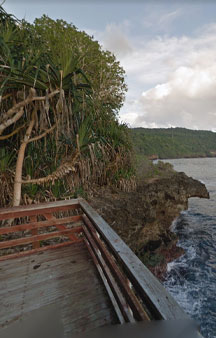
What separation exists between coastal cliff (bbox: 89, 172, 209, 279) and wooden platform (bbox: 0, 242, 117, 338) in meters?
2.59

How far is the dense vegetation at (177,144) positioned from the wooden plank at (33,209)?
4557cm

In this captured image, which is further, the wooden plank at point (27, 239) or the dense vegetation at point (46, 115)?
the dense vegetation at point (46, 115)

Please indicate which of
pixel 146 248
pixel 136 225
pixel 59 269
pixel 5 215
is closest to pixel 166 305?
pixel 59 269

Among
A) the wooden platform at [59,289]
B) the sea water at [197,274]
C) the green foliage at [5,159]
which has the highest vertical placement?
the green foliage at [5,159]

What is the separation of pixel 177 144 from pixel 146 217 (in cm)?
6771

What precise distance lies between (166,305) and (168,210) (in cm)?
702

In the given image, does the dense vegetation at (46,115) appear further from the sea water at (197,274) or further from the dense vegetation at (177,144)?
the dense vegetation at (177,144)

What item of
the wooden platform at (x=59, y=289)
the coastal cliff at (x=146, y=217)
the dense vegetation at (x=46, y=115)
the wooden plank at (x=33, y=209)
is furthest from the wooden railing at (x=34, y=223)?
the coastal cliff at (x=146, y=217)

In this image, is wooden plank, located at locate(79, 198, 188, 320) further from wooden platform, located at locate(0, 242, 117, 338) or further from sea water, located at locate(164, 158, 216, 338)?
sea water, located at locate(164, 158, 216, 338)

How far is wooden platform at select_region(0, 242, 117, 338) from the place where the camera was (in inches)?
54.9

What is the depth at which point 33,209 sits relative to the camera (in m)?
2.30

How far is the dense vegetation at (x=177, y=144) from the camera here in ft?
183

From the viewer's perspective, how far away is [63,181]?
14.3 feet

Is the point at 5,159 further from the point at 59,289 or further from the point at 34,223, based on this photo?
the point at 59,289
